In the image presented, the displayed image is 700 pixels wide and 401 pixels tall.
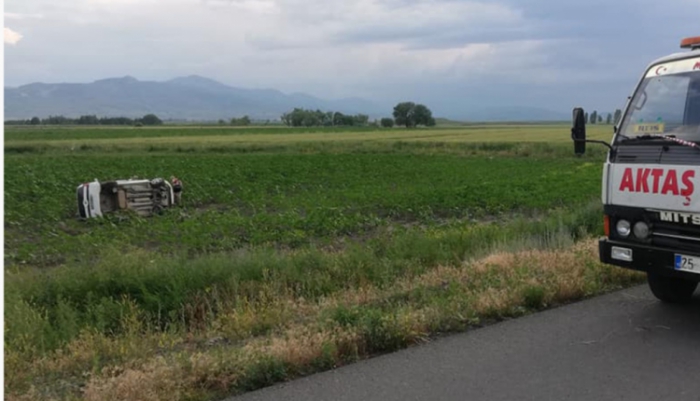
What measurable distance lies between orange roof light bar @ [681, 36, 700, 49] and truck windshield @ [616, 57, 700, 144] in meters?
0.27

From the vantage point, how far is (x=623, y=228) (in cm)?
569

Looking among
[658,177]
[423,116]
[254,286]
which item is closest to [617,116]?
[658,177]

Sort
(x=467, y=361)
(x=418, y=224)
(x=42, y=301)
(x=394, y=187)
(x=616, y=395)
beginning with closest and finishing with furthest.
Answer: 1. (x=616, y=395)
2. (x=467, y=361)
3. (x=42, y=301)
4. (x=418, y=224)
5. (x=394, y=187)

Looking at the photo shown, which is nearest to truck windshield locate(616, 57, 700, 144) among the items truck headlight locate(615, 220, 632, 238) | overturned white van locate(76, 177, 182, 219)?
truck headlight locate(615, 220, 632, 238)

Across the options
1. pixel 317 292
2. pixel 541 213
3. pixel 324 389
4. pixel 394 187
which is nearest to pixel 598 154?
pixel 394 187

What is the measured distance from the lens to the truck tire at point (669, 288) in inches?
244

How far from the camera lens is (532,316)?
573 cm

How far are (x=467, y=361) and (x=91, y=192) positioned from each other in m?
13.7

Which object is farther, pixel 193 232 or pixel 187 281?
pixel 193 232

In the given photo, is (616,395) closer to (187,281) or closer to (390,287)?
(390,287)

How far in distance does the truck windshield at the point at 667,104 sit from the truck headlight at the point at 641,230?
0.80 meters

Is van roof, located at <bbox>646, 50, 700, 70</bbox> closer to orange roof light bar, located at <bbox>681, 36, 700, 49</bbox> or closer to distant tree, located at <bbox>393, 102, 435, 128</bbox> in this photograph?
orange roof light bar, located at <bbox>681, 36, 700, 49</bbox>

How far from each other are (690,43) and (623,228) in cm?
193

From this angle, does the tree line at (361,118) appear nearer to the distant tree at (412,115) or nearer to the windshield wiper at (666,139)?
the distant tree at (412,115)
